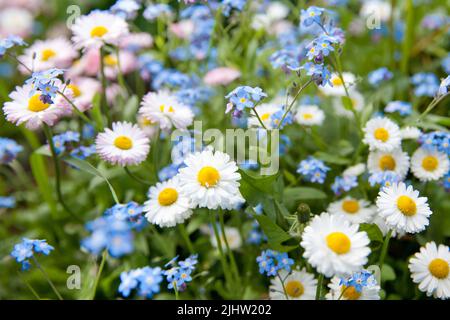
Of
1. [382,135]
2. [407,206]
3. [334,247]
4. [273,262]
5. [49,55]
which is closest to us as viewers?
[334,247]

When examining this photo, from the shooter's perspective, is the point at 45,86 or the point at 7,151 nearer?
the point at 45,86

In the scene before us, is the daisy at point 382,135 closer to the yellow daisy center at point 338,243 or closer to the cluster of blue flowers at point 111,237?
the yellow daisy center at point 338,243

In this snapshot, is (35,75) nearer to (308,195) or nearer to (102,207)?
(102,207)

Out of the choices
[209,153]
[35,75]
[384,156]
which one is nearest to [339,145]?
[384,156]

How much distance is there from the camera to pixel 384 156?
4.41 feet

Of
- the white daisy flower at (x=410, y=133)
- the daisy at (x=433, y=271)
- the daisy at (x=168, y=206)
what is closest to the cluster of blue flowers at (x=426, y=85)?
the white daisy flower at (x=410, y=133)

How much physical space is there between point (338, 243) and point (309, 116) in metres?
0.59

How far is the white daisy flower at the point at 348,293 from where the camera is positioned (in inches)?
44.7

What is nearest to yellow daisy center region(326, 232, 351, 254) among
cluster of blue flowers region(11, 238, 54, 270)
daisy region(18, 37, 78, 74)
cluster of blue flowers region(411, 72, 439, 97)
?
cluster of blue flowers region(11, 238, 54, 270)

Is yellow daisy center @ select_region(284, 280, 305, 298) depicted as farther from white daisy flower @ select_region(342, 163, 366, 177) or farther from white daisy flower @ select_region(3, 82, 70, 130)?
white daisy flower @ select_region(3, 82, 70, 130)

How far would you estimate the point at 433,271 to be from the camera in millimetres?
1132

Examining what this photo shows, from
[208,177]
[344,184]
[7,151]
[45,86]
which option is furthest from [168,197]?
[7,151]

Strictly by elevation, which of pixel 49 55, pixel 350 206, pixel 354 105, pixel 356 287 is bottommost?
Result: pixel 356 287

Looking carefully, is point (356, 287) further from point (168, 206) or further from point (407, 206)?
point (168, 206)
